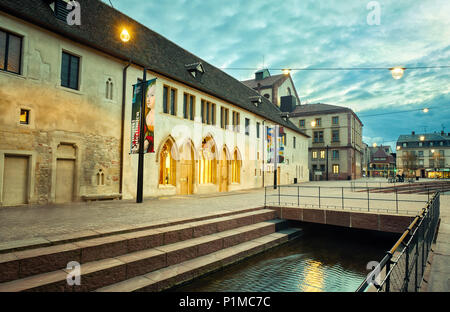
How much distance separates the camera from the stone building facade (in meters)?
10.2

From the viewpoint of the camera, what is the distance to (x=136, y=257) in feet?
17.6

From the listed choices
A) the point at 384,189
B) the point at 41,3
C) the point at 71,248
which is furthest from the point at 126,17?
the point at 384,189

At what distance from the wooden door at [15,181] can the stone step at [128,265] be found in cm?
756

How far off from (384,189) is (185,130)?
18256mm

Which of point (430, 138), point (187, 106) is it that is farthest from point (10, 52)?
point (430, 138)

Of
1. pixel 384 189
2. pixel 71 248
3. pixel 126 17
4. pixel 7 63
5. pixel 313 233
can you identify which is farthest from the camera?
pixel 384 189

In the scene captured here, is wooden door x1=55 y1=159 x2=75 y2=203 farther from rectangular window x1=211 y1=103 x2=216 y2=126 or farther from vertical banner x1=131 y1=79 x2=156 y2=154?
rectangular window x1=211 y1=103 x2=216 y2=126

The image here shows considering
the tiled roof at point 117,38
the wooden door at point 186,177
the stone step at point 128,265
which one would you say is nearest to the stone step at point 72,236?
the stone step at point 128,265

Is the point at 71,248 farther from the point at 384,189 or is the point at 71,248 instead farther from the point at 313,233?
the point at 384,189

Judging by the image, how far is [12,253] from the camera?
4.44 metres

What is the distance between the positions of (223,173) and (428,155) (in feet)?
272

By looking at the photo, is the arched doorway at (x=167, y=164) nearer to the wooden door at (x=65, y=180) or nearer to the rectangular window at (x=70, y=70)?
the wooden door at (x=65, y=180)

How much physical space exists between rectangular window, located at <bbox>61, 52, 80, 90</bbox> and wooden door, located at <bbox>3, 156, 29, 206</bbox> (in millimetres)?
3868

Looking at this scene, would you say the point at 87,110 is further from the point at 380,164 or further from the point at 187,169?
the point at 380,164
